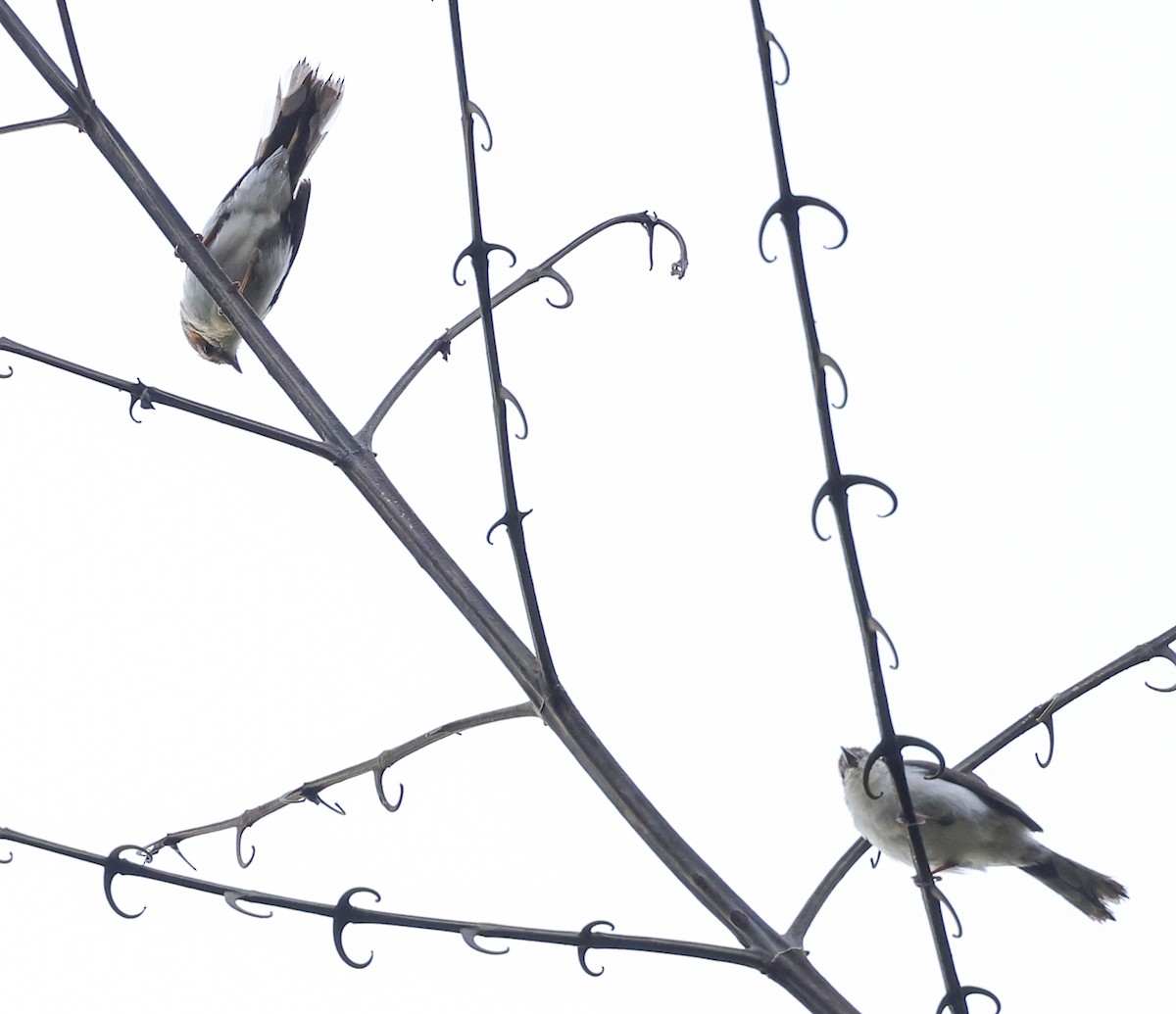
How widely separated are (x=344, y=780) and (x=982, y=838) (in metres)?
1.34

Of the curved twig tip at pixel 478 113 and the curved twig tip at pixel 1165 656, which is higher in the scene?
the curved twig tip at pixel 478 113

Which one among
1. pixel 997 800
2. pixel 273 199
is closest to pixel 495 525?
pixel 997 800

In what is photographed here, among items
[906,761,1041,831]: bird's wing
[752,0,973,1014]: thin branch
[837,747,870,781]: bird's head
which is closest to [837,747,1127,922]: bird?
[906,761,1041,831]: bird's wing

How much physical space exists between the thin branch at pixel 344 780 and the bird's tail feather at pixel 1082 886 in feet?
4.51

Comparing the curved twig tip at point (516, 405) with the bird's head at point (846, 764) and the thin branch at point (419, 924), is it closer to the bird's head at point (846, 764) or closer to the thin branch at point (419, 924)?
the thin branch at point (419, 924)

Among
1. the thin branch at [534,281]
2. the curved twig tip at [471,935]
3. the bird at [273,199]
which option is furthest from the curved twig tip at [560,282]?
the bird at [273,199]

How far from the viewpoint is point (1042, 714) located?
1.60m

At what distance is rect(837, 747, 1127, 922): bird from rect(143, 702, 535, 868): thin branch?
1.02 metres

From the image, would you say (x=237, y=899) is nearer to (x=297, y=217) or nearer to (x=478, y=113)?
(x=478, y=113)

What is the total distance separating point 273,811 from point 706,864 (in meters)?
0.61

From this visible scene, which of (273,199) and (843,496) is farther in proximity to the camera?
(273,199)

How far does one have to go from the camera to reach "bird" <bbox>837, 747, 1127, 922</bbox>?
2.47 meters

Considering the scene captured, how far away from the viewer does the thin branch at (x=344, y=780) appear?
165 cm

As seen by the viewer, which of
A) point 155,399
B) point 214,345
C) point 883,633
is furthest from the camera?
point 214,345
